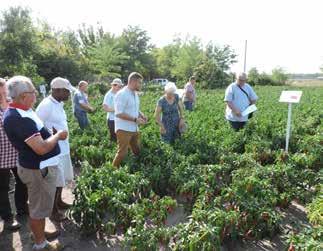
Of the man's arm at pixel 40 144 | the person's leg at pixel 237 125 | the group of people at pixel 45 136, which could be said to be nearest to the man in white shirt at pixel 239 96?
the group of people at pixel 45 136

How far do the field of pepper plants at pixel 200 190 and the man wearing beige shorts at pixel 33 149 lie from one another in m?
0.62

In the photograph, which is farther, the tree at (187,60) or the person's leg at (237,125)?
the tree at (187,60)

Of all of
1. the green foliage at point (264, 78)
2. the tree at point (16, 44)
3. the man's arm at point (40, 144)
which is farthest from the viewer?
the green foliage at point (264, 78)

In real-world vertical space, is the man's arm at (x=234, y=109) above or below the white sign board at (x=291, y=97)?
below

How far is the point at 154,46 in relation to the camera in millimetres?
55500

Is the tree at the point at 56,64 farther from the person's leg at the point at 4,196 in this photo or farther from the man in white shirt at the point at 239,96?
the person's leg at the point at 4,196

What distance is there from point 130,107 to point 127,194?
175 centimetres

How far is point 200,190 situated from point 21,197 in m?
2.33

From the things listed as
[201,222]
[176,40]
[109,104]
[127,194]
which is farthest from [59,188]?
[176,40]

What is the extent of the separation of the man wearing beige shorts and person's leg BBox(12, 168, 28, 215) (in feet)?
3.48

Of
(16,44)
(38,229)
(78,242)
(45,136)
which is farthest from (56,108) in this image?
(16,44)

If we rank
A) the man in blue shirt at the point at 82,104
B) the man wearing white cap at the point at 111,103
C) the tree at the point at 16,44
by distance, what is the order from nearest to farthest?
1. the man wearing white cap at the point at 111,103
2. the man in blue shirt at the point at 82,104
3. the tree at the point at 16,44

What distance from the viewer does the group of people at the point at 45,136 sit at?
11.3ft

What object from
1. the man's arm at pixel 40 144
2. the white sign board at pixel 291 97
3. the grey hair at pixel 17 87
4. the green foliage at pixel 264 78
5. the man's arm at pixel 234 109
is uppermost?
the grey hair at pixel 17 87
